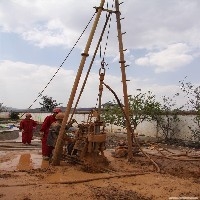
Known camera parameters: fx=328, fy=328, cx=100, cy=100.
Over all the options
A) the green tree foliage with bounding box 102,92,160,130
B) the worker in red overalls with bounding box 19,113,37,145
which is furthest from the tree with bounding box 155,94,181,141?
the worker in red overalls with bounding box 19,113,37,145

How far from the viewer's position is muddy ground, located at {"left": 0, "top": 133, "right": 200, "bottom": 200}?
6.14 meters

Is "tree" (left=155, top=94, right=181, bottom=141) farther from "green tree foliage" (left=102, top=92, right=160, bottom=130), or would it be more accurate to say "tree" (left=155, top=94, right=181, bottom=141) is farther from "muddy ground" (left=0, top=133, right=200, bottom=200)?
"muddy ground" (left=0, top=133, right=200, bottom=200)

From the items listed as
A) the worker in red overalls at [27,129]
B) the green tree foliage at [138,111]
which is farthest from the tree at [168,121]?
the worker in red overalls at [27,129]

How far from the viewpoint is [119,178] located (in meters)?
7.83

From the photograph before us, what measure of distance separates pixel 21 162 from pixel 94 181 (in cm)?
332

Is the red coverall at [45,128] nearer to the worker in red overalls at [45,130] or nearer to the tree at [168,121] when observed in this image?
the worker in red overalls at [45,130]

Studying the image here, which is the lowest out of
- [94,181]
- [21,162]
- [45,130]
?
[94,181]

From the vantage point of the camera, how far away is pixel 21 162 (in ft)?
32.3

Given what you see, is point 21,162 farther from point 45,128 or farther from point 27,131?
point 27,131

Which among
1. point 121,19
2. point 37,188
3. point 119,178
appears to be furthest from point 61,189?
point 121,19

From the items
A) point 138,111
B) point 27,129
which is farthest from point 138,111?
point 27,129

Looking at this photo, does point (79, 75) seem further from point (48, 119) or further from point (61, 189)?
point (61, 189)

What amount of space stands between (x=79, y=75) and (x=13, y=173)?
3244mm

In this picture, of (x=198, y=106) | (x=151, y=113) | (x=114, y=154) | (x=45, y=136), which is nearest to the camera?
(x=45, y=136)
